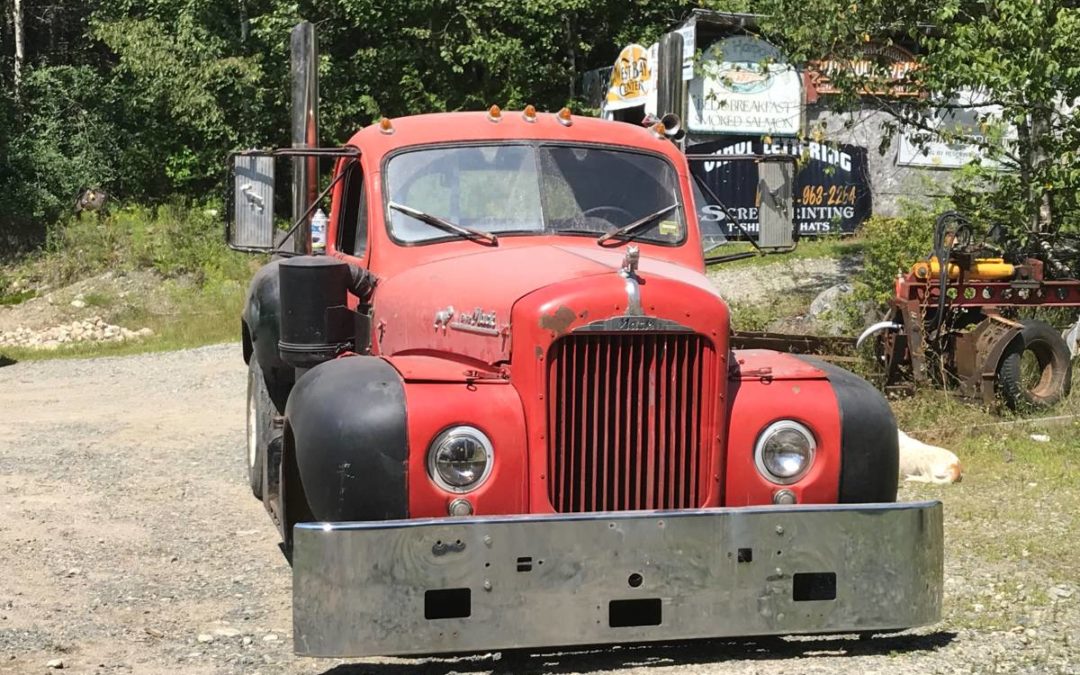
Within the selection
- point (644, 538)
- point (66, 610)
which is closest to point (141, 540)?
point (66, 610)

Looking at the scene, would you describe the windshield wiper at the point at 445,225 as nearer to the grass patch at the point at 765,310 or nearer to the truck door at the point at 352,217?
the truck door at the point at 352,217

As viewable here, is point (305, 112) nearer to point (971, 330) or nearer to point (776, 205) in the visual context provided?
point (776, 205)

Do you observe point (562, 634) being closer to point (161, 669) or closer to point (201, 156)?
point (161, 669)

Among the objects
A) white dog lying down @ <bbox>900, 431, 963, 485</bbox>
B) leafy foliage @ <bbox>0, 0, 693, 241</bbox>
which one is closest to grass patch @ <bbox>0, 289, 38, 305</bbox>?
leafy foliage @ <bbox>0, 0, 693, 241</bbox>

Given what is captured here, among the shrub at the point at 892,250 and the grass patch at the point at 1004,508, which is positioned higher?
the shrub at the point at 892,250

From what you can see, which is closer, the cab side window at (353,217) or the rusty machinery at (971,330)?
the cab side window at (353,217)

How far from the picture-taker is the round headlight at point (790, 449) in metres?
5.84

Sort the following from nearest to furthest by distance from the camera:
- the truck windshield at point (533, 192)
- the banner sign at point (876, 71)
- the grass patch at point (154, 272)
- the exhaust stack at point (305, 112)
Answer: the truck windshield at point (533, 192) < the exhaust stack at point (305, 112) < the banner sign at point (876, 71) < the grass patch at point (154, 272)

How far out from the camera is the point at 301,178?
410 inches

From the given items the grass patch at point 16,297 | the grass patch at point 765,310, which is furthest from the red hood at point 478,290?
the grass patch at point 16,297

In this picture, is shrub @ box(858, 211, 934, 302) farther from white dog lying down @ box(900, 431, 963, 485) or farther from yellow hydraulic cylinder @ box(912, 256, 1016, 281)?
white dog lying down @ box(900, 431, 963, 485)

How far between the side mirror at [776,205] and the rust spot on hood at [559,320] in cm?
225

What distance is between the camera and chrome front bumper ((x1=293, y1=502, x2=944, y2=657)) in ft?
16.8

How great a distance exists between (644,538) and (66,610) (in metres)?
2.84
